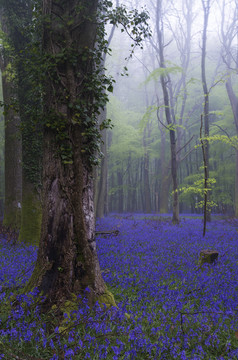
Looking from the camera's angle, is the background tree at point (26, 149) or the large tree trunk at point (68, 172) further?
the background tree at point (26, 149)

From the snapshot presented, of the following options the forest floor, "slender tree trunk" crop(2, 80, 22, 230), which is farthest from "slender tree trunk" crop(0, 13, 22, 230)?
the forest floor

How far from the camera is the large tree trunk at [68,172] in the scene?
371cm

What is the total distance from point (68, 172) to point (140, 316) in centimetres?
235

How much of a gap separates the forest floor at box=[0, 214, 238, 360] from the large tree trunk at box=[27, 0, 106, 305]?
0.39 m

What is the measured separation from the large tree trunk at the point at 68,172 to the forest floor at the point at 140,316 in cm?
39

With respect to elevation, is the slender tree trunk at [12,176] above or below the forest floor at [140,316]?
above

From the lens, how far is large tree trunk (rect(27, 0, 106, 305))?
3713 millimetres

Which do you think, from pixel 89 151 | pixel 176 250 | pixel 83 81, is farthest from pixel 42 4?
pixel 176 250

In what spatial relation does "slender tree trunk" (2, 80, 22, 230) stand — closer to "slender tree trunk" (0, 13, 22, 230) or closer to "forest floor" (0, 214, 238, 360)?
"slender tree trunk" (0, 13, 22, 230)

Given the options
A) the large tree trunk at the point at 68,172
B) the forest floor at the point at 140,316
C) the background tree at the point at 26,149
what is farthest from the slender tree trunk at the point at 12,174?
the large tree trunk at the point at 68,172

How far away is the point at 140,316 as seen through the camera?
145 inches

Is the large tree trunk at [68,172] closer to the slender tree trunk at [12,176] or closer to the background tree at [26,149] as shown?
the background tree at [26,149]

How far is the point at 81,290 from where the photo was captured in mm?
3756

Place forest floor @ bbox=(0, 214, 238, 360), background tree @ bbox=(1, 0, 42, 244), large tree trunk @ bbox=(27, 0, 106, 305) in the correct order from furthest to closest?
background tree @ bbox=(1, 0, 42, 244) < large tree trunk @ bbox=(27, 0, 106, 305) < forest floor @ bbox=(0, 214, 238, 360)
